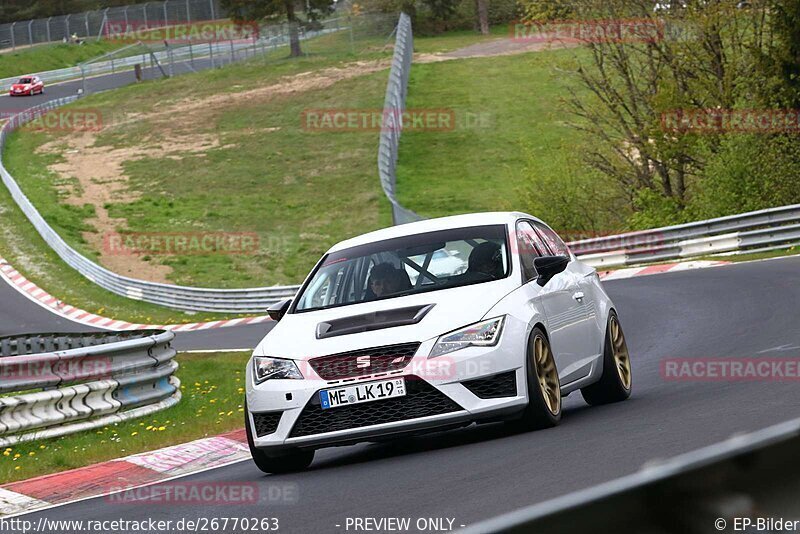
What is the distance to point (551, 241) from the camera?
10.3 m

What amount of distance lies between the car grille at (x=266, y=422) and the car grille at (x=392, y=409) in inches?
11.9

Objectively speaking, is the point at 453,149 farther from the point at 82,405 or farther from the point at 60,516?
the point at 60,516

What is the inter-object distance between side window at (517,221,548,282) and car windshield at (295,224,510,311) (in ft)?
0.42

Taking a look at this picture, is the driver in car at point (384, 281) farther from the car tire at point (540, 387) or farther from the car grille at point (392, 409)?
the car grille at point (392, 409)

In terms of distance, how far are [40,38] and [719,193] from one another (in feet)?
235

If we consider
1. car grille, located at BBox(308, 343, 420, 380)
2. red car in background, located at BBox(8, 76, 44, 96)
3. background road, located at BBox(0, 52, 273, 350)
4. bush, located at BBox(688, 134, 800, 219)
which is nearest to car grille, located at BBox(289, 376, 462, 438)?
car grille, located at BBox(308, 343, 420, 380)

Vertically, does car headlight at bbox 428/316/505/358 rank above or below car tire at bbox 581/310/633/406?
above

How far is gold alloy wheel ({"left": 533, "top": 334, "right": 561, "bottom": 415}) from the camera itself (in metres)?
8.45

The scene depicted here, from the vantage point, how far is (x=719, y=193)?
30781 millimetres

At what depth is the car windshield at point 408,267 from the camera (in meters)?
9.11

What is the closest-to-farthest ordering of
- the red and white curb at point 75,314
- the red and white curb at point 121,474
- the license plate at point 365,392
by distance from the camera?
the license plate at point 365,392, the red and white curb at point 121,474, the red and white curb at point 75,314

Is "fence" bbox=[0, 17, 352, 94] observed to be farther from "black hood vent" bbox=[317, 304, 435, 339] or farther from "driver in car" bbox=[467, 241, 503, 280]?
"black hood vent" bbox=[317, 304, 435, 339]

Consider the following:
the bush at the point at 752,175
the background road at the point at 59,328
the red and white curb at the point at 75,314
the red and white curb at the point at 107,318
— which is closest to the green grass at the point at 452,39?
the red and white curb at the point at 75,314

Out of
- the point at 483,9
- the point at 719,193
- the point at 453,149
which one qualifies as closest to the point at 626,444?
the point at 719,193
